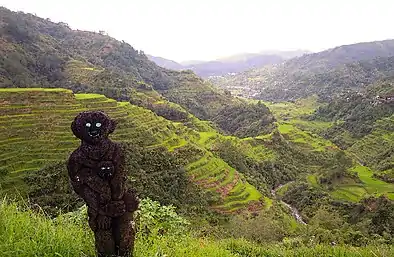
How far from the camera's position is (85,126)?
4.41m

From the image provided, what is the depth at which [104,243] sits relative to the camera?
468 centimetres

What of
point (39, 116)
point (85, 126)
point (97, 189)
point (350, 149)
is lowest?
point (350, 149)

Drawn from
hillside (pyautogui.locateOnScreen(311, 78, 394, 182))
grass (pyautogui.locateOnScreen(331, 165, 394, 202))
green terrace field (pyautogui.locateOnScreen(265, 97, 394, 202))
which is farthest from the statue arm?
hillside (pyautogui.locateOnScreen(311, 78, 394, 182))

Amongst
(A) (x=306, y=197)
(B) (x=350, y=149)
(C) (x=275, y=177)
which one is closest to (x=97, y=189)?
(A) (x=306, y=197)

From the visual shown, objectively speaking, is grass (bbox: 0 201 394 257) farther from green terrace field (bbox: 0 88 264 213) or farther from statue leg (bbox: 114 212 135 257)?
green terrace field (bbox: 0 88 264 213)

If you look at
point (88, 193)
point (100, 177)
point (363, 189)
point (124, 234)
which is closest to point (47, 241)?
point (88, 193)

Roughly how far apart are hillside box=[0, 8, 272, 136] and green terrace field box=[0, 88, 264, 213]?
12.0 m

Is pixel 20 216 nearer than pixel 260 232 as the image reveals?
Yes

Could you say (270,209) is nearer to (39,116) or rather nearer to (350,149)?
(39,116)

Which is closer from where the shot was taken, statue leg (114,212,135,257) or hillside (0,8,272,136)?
statue leg (114,212,135,257)

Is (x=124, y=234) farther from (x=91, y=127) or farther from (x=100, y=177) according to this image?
(x=91, y=127)

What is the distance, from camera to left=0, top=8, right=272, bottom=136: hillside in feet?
152

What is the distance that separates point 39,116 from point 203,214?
45.0 feet

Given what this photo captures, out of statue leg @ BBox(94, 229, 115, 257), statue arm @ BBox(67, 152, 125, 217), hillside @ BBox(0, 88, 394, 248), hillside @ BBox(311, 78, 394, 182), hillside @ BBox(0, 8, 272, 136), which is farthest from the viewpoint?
hillside @ BBox(311, 78, 394, 182)
